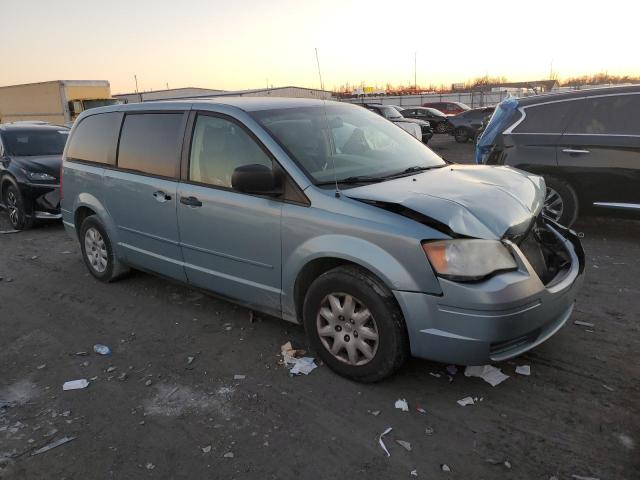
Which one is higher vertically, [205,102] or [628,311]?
[205,102]

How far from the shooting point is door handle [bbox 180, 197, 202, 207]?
399 centimetres

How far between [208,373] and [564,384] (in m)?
2.33

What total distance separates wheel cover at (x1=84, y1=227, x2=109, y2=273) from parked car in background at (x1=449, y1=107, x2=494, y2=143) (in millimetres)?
17384

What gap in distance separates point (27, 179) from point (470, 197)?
742 centimetres

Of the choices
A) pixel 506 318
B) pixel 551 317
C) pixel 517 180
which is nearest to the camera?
pixel 506 318

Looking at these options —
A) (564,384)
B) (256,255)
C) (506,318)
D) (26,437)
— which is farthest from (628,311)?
(26,437)

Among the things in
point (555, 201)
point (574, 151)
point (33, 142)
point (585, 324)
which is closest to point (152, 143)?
point (585, 324)

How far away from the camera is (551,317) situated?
308 cm

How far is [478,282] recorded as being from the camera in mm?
2828

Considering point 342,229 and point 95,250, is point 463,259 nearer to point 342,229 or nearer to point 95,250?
point 342,229

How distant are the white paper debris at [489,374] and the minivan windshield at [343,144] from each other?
1435 mm

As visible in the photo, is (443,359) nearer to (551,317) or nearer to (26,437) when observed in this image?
(551,317)

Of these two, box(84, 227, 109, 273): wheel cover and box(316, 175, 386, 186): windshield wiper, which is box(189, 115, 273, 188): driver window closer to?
box(316, 175, 386, 186): windshield wiper

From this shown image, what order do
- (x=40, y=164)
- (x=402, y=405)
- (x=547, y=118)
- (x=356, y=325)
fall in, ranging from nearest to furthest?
(x=402, y=405) → (x=356, y=325) → (x=547, y=118) → (x=40, y=164)
